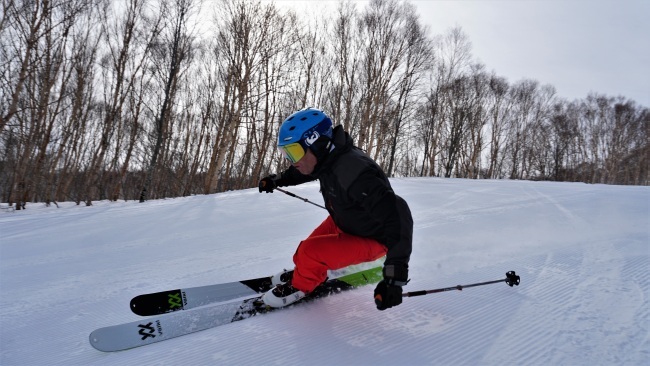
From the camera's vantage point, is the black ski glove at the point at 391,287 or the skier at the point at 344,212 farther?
the skier at the point at 344,212

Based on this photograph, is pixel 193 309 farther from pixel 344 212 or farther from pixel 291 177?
pixel 291 177

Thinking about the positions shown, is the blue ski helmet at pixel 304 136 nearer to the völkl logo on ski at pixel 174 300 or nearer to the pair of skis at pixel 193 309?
the pair of skis at pixel 193 309

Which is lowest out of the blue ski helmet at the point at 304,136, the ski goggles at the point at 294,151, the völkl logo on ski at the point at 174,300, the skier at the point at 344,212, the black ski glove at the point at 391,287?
the völkl logo on ski at the point at 174,300

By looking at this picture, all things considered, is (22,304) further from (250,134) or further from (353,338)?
(250,134)

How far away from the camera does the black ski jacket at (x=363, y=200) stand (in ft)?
6.55

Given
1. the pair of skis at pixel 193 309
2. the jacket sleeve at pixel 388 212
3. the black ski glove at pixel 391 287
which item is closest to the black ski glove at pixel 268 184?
the pair of skis at pixel 193 309

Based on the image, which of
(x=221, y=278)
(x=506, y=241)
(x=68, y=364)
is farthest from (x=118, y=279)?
(x=506, y=241)

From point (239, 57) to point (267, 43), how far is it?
5.29ft

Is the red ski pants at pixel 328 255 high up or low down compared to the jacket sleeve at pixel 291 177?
down

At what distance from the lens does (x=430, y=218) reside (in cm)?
568

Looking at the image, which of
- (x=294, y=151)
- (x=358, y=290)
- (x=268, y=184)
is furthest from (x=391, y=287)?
(x=268, y=184)

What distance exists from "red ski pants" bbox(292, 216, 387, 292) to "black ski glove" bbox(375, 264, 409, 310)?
1.22ft

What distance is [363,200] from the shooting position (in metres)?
2.10

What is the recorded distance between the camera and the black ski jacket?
200cm
